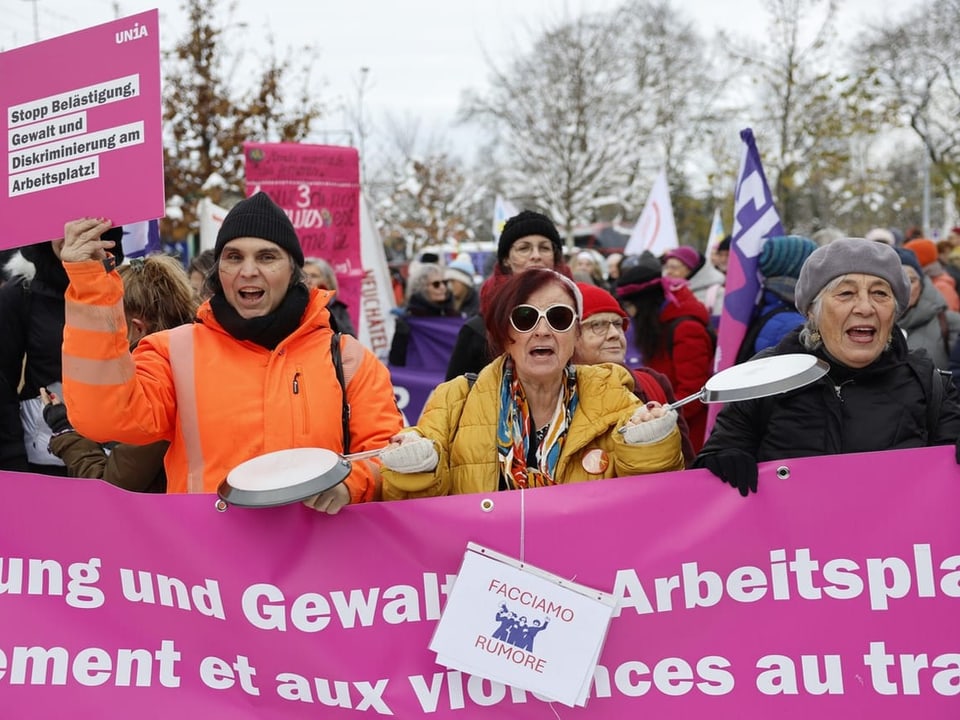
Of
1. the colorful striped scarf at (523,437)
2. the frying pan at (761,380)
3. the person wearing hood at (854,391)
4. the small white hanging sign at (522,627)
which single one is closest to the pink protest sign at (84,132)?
the colorful striped scarf at (523,437)

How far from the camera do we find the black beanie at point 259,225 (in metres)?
3.13

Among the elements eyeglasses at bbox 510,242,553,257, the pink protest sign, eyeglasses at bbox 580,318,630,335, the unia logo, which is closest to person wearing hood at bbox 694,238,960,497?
eyeglasses at bbox 580,318,630,335

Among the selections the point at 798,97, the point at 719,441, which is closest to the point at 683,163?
the point at 798,97

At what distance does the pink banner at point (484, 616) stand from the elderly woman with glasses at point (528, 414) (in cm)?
11

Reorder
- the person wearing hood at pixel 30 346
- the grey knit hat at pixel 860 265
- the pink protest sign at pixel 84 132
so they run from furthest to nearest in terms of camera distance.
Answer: the person wearing hood at pixel 30 346 < the grey knit hat at pixel 860 265 < the pink protest sign at pixel 84 132

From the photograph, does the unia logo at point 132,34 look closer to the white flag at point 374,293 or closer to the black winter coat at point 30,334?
the black winter coat at point 30,334

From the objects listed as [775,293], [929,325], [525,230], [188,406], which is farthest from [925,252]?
[188,406]

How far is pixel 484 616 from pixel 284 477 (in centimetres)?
65

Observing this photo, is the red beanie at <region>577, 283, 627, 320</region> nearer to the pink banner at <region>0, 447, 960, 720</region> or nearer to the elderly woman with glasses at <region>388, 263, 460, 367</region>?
the pink banner at <region>0, 447, 960, 720</region>

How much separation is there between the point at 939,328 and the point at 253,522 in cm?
462

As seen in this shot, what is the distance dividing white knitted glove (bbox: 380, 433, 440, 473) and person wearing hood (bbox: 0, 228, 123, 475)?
174cm

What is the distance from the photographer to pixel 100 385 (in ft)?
8.87

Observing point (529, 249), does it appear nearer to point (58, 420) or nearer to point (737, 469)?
point (58, 420)

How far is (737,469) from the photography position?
278 centimetres
